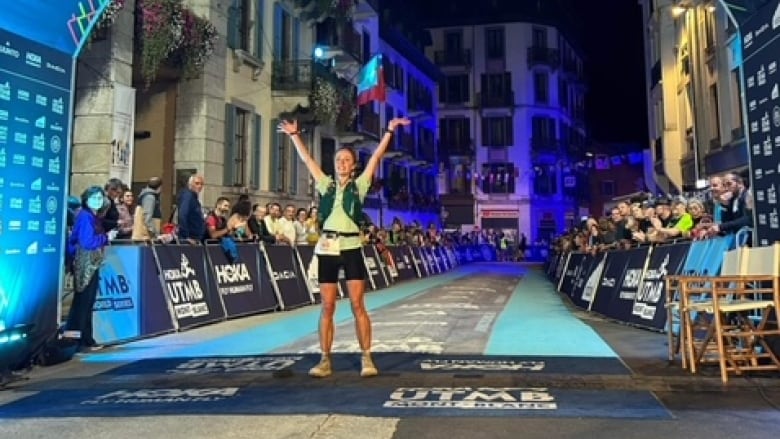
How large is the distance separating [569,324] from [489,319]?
1.25m

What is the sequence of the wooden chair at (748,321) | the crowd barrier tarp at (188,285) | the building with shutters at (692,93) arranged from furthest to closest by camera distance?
the building with shutters at (692,93) < the crowd barrier tarp at (188,285) < the wooden chair at (748,321)

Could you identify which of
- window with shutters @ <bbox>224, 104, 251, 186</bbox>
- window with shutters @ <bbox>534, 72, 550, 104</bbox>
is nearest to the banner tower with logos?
window with shutters @ <bbox>224, 104, 251, 186</bbox>

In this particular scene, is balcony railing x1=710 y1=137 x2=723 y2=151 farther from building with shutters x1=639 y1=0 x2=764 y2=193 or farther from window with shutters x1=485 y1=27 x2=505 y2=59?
window with shutters x1=485 y1=27 x2=505 y2=59

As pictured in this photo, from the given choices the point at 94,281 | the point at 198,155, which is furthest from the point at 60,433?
the point at 198,155

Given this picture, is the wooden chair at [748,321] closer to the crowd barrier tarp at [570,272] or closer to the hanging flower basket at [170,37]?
the crowd barrier tarp at [570,272]

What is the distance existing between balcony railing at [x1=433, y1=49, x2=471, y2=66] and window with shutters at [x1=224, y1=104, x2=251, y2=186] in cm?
3993

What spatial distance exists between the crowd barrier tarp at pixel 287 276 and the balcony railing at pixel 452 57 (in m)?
45.8

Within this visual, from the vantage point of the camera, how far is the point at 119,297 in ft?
29.1

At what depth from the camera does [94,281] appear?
26.6 feet

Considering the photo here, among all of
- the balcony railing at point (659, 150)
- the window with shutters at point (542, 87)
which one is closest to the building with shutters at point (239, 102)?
the balcony railing at point (659, 150)

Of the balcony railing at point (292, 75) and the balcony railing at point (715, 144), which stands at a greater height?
the balcony railing at point (292, 75)

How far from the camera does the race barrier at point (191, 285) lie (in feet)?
29.0

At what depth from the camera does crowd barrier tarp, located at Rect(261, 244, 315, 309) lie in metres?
13.2

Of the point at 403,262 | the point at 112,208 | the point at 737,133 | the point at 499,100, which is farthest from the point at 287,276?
the point at 499,100
